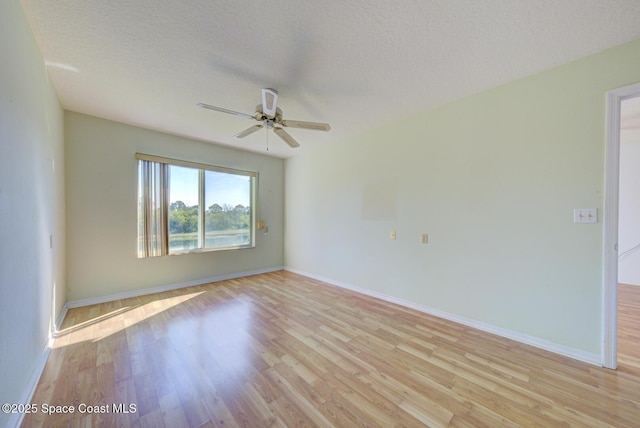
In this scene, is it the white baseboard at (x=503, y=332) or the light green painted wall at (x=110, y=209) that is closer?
the white baseboard at (x=503, y=332)

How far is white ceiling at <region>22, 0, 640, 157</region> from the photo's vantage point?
1.57 metres

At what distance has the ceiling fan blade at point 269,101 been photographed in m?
2.04

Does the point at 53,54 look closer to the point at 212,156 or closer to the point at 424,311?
the point at 212,156

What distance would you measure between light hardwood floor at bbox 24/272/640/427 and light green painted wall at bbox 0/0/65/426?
0.34 meters

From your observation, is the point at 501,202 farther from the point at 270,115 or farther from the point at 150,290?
the point at 150,290

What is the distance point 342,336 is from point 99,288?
3466mm

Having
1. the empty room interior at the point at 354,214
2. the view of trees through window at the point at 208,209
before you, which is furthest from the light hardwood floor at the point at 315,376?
the view of trees through window at the point at 208,209

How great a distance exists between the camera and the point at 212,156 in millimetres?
4289

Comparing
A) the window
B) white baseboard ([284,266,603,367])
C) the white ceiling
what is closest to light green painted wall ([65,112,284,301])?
the window

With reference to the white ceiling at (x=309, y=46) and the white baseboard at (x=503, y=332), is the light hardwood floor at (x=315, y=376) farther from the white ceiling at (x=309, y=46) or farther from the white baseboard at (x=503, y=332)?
the white ceiling at (x=309, y=46)

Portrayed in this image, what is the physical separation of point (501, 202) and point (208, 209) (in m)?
4.35

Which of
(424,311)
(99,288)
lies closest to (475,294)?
(424,311)

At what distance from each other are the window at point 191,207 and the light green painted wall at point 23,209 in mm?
1226

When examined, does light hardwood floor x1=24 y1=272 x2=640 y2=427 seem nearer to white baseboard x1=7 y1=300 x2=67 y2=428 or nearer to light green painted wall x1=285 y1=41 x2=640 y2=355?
white baseboard x1=7 y1=300 x2=67 y2=428
